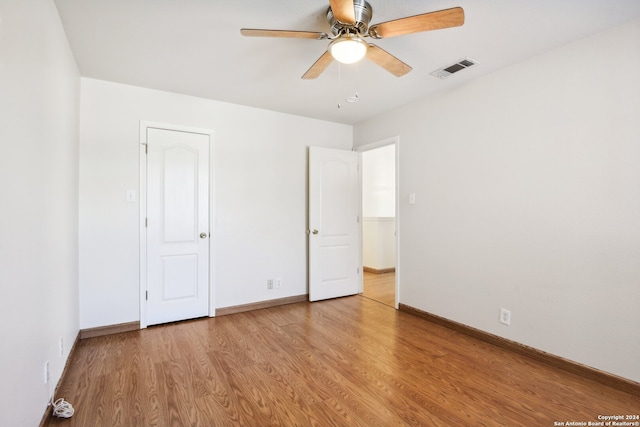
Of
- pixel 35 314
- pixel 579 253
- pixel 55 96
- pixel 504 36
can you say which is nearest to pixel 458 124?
pixel 504 36

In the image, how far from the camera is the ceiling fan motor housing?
1866 millimetres

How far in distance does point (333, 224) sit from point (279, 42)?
244 cm

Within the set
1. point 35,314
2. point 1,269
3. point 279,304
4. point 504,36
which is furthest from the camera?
point 279,304

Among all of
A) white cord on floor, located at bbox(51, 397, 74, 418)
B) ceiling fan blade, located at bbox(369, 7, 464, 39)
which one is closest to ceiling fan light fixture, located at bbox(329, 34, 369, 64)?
ceiling fan blade, located at bbox(369, 7, 464, 39)

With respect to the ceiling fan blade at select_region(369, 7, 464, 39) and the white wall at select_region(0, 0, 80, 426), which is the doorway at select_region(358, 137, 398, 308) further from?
the white wall at select_region(0, 0, 80, 426)

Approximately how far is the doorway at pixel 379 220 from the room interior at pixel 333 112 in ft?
6.50

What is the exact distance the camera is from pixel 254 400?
6.48 ft

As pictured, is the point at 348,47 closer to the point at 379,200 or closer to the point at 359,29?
the point at 359,29

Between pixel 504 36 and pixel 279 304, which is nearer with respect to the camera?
pixel 504 36

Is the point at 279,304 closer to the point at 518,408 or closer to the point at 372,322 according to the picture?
the point at 372,322

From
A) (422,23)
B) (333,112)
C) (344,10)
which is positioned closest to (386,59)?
(422,23)

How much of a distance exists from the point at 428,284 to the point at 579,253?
144 cm

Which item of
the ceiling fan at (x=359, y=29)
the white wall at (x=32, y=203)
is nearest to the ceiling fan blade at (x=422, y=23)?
the ceiling fan at (x=359, y=29)

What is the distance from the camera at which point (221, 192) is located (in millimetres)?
3605
